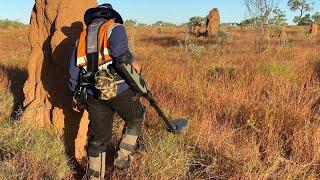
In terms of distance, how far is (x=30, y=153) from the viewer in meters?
5.08

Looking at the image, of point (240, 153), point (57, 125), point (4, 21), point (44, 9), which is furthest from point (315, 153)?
point (4, 21)

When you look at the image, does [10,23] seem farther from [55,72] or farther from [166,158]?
[166,158]

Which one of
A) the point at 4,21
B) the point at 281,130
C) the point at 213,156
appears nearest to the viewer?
the point at 213,156

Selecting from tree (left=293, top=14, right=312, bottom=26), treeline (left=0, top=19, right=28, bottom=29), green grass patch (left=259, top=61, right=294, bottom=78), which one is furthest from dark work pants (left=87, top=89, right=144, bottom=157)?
tree (left=293, top=14, right=312, bottom=26)

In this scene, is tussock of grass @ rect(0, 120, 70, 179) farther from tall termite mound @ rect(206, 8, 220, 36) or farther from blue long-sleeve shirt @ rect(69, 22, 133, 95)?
tall termite mound @ rect(206, 8, 220, 36)

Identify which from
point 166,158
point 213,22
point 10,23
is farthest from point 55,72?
point 10,23

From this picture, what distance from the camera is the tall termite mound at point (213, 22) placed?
28.0m

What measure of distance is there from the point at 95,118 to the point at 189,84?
3585 mm

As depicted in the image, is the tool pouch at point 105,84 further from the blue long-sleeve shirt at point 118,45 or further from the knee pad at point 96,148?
the knee pad at point 96,148

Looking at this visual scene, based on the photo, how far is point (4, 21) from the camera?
4866 cm

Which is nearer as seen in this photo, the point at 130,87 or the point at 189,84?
the point at 130,87

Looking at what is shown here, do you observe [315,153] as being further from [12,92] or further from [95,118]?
[12,92]

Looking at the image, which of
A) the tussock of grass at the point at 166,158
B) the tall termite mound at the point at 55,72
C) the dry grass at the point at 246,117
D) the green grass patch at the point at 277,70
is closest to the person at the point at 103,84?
the tussock of grass at the point at 166,158

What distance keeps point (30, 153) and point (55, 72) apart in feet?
4.32
